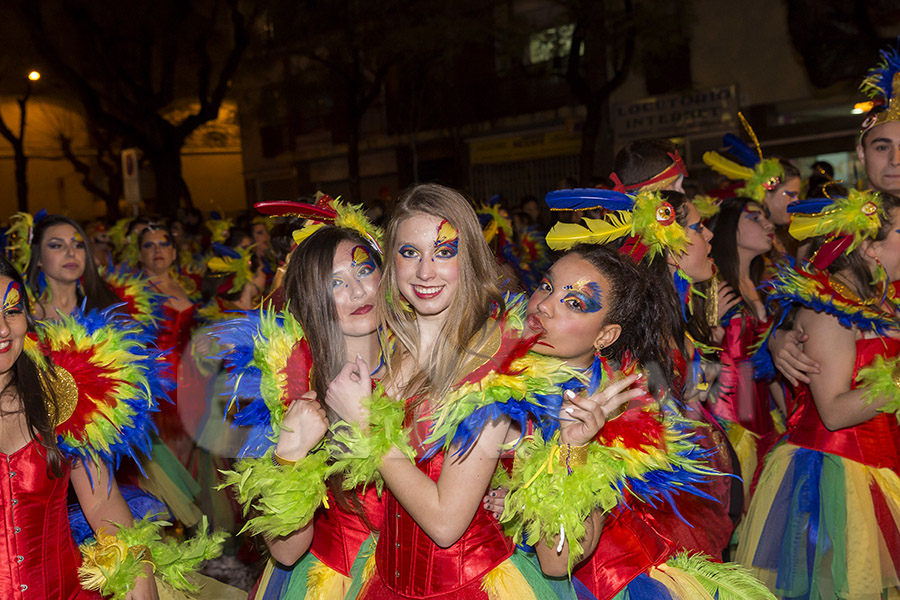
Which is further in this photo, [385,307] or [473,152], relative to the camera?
[473,152]

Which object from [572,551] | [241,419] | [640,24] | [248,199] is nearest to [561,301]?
[572,551]

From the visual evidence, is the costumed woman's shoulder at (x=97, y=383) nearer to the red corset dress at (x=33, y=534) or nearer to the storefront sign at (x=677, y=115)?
the red corset dress at (x=33, y=534)

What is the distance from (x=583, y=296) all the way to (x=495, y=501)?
62 centimetres

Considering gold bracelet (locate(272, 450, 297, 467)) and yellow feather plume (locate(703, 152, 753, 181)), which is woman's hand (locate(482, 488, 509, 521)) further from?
yellow feather plume (locate(703, 152, 753, 181))

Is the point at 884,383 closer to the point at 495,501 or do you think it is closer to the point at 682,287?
the point at 682,287

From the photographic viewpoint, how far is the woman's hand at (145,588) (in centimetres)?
251

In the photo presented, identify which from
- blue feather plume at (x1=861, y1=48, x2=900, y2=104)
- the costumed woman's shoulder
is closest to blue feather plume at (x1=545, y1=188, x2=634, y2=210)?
the costumed woman's shoulder

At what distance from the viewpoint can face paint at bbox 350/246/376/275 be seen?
280cm

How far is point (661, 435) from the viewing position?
89.7 inches

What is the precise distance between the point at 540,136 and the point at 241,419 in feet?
63.7

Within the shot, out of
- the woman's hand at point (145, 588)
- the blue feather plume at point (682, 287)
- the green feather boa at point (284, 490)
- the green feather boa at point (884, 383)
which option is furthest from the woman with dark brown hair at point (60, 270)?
the green feather boa at point (884, 383)

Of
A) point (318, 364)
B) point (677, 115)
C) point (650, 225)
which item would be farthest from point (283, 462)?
point (677, 115)

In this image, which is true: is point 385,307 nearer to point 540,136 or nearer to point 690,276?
point 690,276

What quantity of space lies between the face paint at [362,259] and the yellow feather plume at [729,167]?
2780mm
